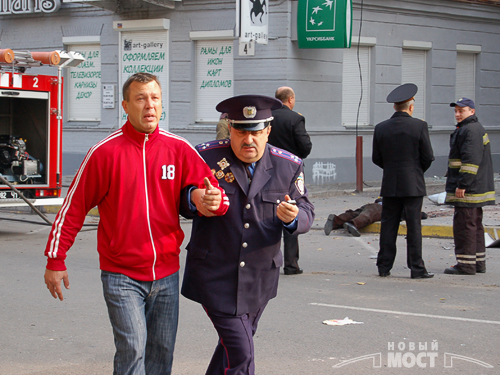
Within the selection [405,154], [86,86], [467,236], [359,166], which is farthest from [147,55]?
[467,236]

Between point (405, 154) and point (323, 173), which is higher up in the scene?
point (405, 154)

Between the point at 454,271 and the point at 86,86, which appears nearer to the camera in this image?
the point at 454,271

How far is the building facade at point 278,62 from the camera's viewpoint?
16625mm

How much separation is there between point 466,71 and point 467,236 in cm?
1355

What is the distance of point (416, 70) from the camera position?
18672 mm

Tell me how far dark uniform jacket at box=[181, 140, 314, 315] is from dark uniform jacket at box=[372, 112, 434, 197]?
3932 mm

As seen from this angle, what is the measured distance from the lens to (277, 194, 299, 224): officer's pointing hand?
3211 mm

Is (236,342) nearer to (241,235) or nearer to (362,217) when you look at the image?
(241,235)

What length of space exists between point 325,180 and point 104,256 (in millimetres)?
13878

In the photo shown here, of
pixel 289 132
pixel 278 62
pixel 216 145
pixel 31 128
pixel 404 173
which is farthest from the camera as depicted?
pixel 278 62

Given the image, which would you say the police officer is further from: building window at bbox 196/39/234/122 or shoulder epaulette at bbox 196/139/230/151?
building window at bbox 196/39/234/122

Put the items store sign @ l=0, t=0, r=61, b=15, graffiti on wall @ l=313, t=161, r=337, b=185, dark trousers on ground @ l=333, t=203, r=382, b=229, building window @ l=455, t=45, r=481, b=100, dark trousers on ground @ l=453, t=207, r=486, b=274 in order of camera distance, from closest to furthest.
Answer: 1. dark trousers on ground @ l=453, t=207, r=486, b=274
2. dark trousers on ground @ l=333, t=203, r=382, b=229
3. graffiti on wall @ l=313, t=161, r=337, b=185
4. store sign @ l=0, t=0, r=61, b=15
5. building window @ l=455, t=45, r=481, b=100

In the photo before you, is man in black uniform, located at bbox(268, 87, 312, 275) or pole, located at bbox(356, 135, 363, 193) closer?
man in black uniform, located at bbox(268, 87, 312, 275)

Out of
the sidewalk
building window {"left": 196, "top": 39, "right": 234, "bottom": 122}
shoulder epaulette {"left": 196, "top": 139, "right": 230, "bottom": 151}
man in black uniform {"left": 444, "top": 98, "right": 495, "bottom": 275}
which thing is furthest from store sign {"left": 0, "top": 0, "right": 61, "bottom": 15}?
shoulder epaulette {"left": 196, "top": 139, "right": 230, "bottom": 151}
